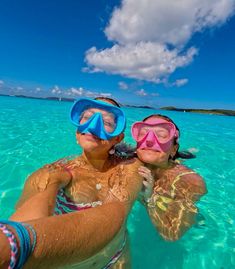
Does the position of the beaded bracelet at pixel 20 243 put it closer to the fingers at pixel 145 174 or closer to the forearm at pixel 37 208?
the forearm at pixel 37 208

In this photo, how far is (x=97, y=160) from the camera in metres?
2.85

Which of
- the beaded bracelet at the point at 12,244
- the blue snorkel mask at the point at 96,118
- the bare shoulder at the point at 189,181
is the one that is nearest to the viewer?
the beaded bracelet at the point at 12,244

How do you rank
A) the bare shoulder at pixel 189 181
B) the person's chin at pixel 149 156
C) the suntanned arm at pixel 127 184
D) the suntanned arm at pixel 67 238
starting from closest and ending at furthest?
the suntanned arm at pixel 67 238 < the suntanned arm at pixel 127 184 < the person's chin at pixel 149 156 < the bare shoulder at pixel 189 181

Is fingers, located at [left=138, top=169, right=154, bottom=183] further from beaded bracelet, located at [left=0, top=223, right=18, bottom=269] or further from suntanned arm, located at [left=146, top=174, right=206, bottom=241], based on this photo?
beaded bracelet, located at [left=0, top=223, right=18, bottom=269]

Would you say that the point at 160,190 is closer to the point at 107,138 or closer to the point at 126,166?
the point at 126,166

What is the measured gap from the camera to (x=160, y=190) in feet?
11.8

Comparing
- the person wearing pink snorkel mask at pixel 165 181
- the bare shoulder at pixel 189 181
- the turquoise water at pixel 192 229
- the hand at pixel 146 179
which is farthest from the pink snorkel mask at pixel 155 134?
the turquoise water at pixel 192 229

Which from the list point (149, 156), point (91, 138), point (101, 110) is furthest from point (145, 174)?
point (101, 110)

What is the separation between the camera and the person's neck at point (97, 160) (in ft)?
9.24

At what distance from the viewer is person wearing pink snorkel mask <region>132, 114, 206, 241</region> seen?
3234 millimetres

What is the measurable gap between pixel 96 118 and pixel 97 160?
1.52ft

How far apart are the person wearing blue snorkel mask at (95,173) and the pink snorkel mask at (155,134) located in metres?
0.32

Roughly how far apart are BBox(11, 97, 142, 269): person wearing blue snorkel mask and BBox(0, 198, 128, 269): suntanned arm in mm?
1063

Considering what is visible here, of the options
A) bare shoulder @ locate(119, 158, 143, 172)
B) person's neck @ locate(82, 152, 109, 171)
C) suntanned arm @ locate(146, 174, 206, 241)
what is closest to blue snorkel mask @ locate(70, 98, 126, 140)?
person's neck @ locate(82, 152, 109, 171)
